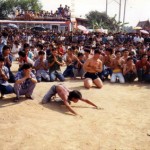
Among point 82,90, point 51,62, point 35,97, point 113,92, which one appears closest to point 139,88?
point 113,92

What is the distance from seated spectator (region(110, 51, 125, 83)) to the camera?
1094 cm

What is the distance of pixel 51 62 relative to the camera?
1080 cm

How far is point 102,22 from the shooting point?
5266 cm

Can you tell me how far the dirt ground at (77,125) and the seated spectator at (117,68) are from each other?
2232 mm

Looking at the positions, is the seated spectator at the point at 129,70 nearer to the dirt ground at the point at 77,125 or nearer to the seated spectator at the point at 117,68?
the seated spectator at the point at 117,68

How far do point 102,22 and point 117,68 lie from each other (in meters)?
42.5

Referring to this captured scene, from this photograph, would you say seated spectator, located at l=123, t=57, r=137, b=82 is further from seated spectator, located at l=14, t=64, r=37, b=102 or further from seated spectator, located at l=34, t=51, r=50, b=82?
seated spectator, located at l=14, t=64, r=37, b=102

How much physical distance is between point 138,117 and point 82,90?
2.53m

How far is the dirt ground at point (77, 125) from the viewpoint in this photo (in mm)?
5406

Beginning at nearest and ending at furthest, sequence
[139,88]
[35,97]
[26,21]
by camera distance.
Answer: [35,97] < [139,88] < [26,21]

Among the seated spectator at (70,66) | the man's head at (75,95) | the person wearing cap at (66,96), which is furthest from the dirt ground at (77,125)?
the seated spectator at (70,66)

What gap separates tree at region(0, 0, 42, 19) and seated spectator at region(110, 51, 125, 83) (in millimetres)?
51466

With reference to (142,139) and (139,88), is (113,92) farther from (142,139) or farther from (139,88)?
(142,139)

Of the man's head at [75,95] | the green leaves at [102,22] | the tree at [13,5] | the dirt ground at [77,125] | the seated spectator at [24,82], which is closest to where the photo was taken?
the dirt ground at [77,125]
